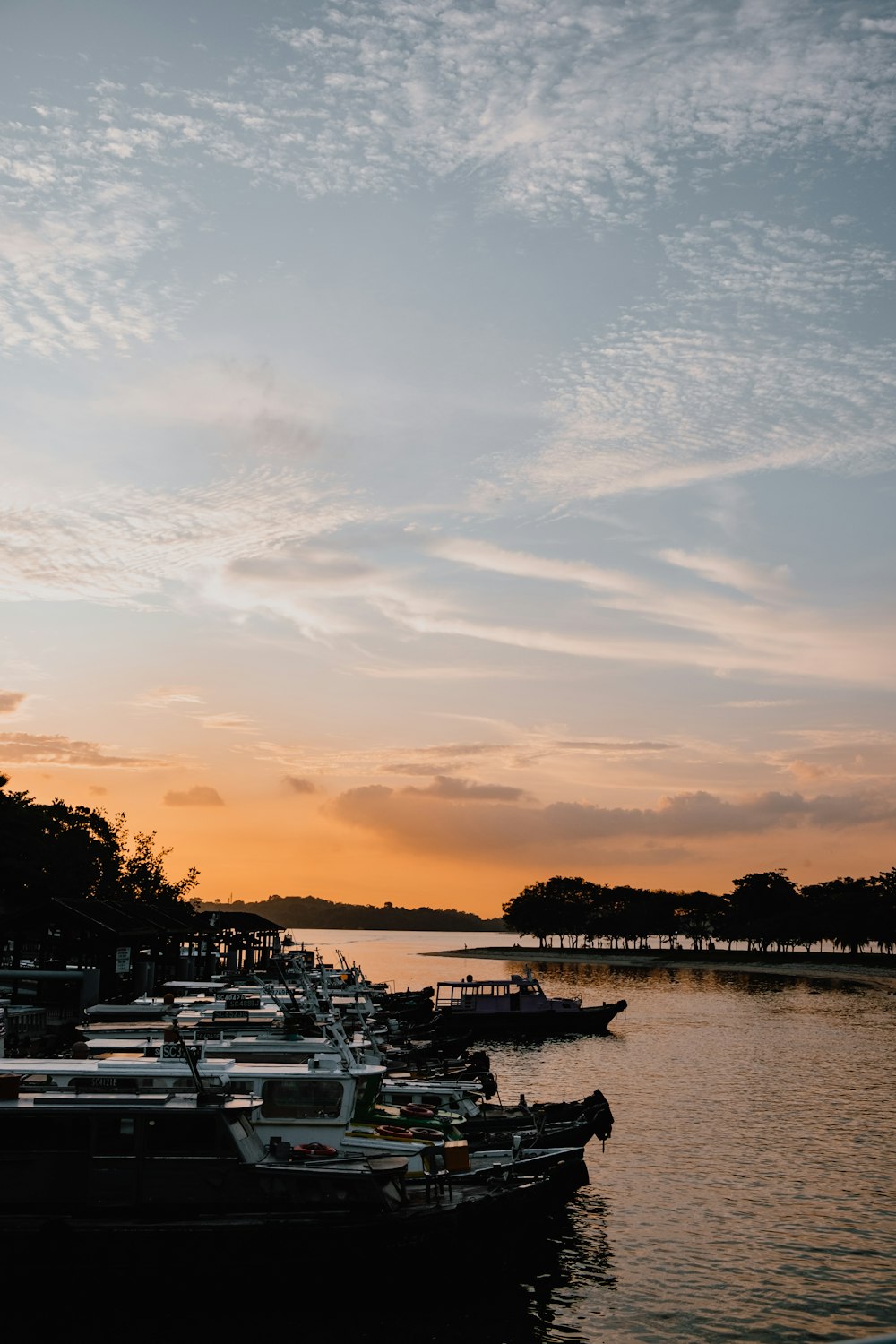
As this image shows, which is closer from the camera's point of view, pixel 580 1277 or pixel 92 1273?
pixel 92 1273

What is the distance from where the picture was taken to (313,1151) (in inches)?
982

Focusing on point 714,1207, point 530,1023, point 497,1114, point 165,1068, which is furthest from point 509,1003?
point 165,1068

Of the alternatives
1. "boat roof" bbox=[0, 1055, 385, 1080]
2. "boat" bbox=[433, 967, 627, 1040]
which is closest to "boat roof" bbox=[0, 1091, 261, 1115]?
"boat roof" bbox=[0, 1055, 385, 1080]

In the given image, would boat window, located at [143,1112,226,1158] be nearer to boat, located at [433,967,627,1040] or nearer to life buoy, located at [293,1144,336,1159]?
life buoy, located at [293,1144,336,1159]

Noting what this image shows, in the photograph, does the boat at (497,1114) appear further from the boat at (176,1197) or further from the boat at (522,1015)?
the boat at (522,1015)

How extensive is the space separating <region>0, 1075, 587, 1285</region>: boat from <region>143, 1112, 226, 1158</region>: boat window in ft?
0.07

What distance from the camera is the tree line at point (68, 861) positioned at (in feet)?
237

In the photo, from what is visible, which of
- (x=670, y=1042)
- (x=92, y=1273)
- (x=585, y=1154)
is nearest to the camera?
(x=92, y=1273)

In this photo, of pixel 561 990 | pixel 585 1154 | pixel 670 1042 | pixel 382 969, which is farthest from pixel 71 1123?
pixel 382 969

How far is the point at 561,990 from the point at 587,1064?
7209cm

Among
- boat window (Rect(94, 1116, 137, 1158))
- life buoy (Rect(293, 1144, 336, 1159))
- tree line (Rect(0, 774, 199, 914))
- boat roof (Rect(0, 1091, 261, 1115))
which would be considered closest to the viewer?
boat roof (Rect(0, 1091, 261, 1115))

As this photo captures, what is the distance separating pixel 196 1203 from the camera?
22.6 metres

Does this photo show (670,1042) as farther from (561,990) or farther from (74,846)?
(74,846)

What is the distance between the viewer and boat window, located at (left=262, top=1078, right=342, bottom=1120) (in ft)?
86.6
